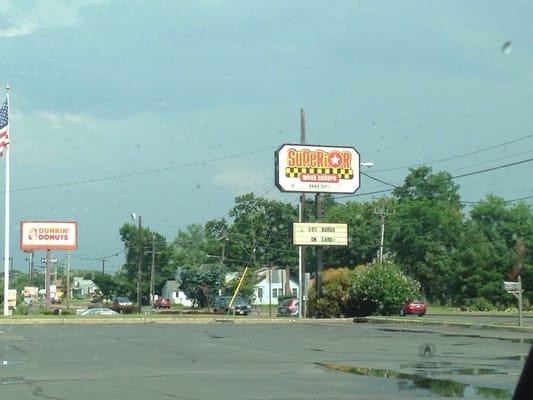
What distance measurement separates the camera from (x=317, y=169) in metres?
44.2

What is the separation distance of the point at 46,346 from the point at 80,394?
32.3 ft

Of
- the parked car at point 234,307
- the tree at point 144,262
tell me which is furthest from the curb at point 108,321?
the tree at point 144,262

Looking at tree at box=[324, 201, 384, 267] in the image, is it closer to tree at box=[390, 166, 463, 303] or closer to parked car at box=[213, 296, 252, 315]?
tree at box=[390, 166, 463, 303]

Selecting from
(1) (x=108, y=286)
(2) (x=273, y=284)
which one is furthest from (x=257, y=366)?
(1) (x=108, y=286)

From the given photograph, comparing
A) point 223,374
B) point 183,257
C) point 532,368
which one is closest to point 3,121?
point 223,374

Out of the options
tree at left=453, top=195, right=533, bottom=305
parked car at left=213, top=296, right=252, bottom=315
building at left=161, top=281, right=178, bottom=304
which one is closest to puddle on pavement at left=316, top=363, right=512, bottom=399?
parked car at left=213, top=296, right=252, bottom=315

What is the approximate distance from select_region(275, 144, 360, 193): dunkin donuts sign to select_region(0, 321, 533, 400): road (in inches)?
742

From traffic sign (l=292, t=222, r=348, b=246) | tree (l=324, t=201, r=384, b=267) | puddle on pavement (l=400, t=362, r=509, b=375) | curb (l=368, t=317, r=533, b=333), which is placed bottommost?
curb (l=368, t=317, r=533, b=333)

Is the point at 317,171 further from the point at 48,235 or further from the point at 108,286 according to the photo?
the point at 108,286

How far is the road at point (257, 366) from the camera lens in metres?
11.9

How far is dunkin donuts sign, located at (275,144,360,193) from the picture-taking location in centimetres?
4359

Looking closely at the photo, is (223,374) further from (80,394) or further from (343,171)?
(343,171)

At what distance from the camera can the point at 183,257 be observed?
121875 mm

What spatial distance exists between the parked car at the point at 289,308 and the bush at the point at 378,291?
1081 centimetres
